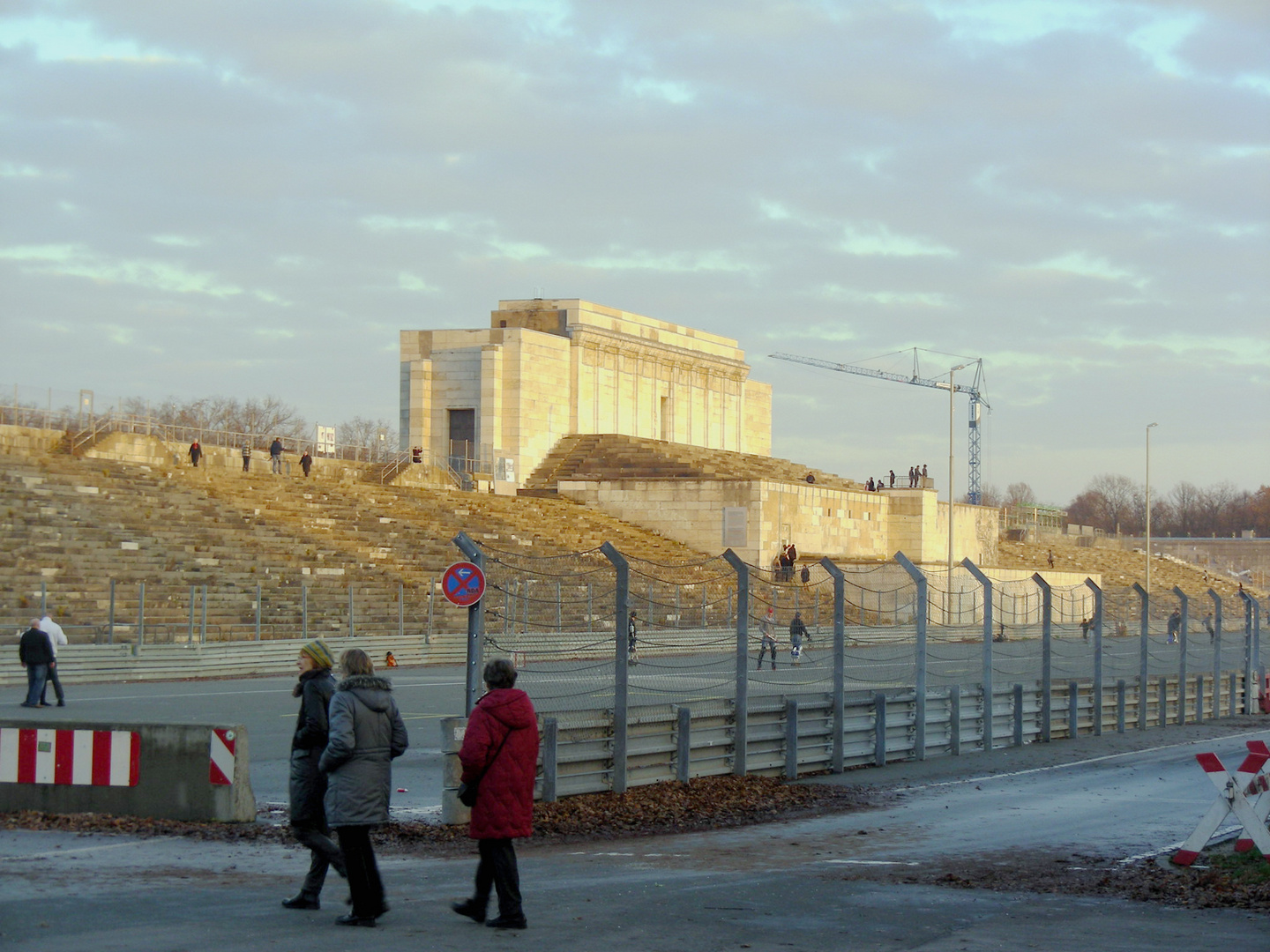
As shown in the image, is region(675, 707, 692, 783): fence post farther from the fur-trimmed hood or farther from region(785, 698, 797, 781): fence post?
the fur-trimmed hood

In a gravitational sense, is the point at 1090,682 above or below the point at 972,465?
below

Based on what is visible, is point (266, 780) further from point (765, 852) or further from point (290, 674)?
point (290, 674)

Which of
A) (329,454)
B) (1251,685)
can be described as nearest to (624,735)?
(1251,685)

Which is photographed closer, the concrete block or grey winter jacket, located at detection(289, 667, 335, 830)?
grey winter jacket, located at detection(289, 667, 335, 830)

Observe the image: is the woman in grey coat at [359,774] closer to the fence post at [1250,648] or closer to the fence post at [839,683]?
the fence post at [839,683]

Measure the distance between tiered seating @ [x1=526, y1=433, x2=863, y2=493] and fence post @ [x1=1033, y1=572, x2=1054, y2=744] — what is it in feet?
135

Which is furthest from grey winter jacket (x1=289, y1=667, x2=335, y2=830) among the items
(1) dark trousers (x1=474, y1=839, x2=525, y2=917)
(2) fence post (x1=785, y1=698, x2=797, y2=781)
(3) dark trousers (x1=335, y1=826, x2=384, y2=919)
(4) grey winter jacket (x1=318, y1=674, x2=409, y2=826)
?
(2) fence post (x1=785, y1=698, x2=797, y2=781)

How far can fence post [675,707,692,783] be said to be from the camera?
1582 centimetres

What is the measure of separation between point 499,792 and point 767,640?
1162 centimetres

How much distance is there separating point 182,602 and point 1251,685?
24.1 metres

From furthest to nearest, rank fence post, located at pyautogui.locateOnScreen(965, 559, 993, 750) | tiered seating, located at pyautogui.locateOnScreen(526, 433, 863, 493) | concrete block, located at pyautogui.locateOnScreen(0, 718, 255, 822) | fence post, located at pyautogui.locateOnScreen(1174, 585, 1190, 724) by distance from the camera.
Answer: tiered seating, located at pyautogui.locateOnScreen(526, 433, 863, 493), fence post, located at pyautogui.locateOnScreen(1174, 585, 1190, 724), fence post, located at pyautogui.locateOnScreen(965, 559, 993, 750), concrete block, located at pyautogui.locateOnScreen(0, 718, 255, 822)

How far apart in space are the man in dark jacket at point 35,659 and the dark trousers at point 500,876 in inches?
711

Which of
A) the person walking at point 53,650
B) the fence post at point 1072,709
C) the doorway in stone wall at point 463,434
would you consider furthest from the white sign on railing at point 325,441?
the fence post at point 1072,709

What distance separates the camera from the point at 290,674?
36656 millimetres
